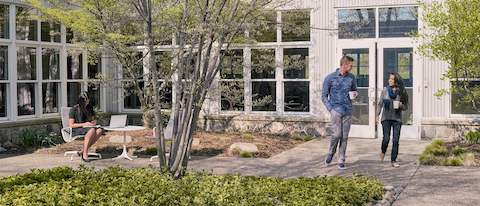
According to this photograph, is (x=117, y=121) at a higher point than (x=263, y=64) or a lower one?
lower

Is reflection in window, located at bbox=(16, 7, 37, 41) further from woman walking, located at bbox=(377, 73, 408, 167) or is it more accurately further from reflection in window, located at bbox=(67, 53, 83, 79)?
woman walking, located at bbox=(377, 73, 408, 167)

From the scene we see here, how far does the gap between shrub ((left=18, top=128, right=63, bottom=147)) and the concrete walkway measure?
1.30 meters

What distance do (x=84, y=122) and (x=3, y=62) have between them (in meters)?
3.05

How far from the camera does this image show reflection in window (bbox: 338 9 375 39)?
47.8 feet

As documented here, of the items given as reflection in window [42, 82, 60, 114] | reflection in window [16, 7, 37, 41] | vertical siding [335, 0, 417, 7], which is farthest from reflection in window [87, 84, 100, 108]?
vertical siding [335, 0, 417, 7]

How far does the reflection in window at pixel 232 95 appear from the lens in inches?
582

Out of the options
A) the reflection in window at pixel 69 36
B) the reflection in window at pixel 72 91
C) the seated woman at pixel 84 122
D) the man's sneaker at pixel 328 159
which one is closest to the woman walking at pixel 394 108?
the man's sneaker at pixel 328 159

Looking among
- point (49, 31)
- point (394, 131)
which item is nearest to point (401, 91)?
point (394, 131)

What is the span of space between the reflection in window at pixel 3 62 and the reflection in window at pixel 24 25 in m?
0.49

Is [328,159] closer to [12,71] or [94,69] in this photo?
[12,71]

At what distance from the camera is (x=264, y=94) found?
1578cm

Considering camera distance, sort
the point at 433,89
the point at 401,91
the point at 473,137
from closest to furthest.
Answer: the point at 401,91, the point at 473,137, the point at 433,89

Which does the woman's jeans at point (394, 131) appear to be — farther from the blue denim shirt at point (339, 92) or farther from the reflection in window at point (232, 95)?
the reflection in window at point (232, 95)

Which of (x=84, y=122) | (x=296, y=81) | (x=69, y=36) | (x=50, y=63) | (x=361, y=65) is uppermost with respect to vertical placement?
(x=69, y=36)
